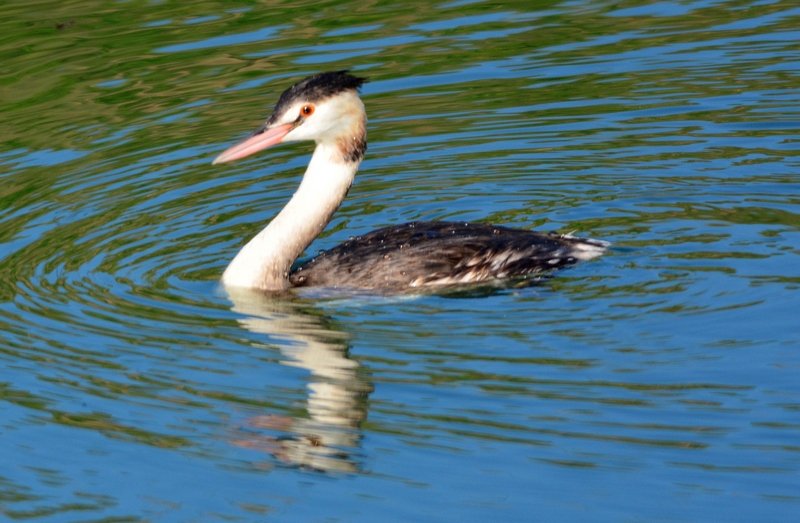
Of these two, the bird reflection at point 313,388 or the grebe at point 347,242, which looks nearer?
the bird reflection at point 313,388

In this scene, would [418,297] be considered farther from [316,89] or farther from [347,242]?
[316,89]

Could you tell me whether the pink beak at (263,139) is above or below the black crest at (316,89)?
below

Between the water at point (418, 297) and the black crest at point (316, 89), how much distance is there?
1255mm

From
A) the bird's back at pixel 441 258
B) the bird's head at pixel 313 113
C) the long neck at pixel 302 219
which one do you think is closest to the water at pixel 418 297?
the bird's back at pixel 441 258

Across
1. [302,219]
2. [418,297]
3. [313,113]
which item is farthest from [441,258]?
[313,113]

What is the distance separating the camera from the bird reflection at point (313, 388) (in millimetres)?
5969

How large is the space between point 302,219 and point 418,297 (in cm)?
102

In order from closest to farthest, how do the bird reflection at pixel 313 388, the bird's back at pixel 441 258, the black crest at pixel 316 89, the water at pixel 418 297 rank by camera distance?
the water at pixel 418 297 < the bird reflection at pixel 313 388 < the bird's back at pixel 441 258 < the black crest at pixel 316 89

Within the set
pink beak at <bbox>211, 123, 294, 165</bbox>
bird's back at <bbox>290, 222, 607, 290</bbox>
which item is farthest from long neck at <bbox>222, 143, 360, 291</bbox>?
pink beak at <bbox>211, 123, 294, 165</bbox>

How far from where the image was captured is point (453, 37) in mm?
13375

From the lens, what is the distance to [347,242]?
8398 millimetres

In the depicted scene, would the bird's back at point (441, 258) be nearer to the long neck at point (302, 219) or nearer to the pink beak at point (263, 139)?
the long neck at point (302, 219)

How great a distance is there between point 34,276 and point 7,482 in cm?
279

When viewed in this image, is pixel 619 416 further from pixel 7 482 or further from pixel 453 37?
pixel 453 37
